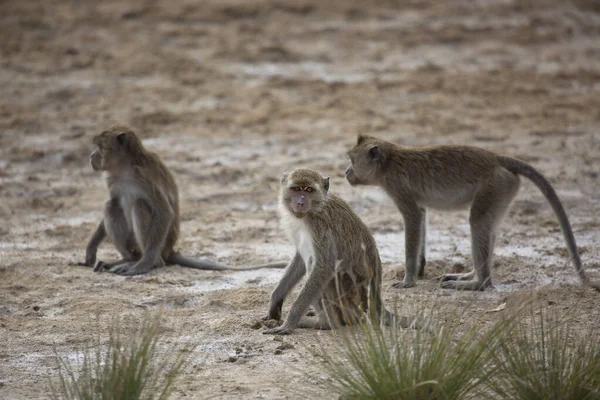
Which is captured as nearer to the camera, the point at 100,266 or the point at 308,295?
the point at 308,295

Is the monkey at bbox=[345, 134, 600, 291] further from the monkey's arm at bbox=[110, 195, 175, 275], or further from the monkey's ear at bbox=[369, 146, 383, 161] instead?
the monkey's arm at bbox=[110, 195, 175, 275]

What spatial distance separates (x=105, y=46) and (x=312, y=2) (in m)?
Answer: 4.90

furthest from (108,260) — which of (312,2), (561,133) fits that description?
(312,2)

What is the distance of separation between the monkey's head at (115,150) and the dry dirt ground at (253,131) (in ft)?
3.52

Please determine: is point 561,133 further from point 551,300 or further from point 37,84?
point 37,84

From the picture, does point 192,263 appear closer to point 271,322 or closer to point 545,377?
point 271,322

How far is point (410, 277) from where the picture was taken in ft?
28.2

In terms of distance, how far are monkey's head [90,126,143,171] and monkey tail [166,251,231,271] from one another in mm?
1070

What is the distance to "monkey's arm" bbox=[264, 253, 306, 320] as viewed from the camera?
7645 mm

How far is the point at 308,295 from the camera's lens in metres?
7.31

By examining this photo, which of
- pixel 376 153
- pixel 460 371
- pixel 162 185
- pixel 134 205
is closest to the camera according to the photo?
pixel 460 371

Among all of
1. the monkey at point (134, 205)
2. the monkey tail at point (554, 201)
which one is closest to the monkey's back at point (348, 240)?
the monkey tail at point (554, 201)

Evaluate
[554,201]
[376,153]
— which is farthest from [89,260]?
[554,201]

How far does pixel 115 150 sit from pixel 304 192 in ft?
10.4
